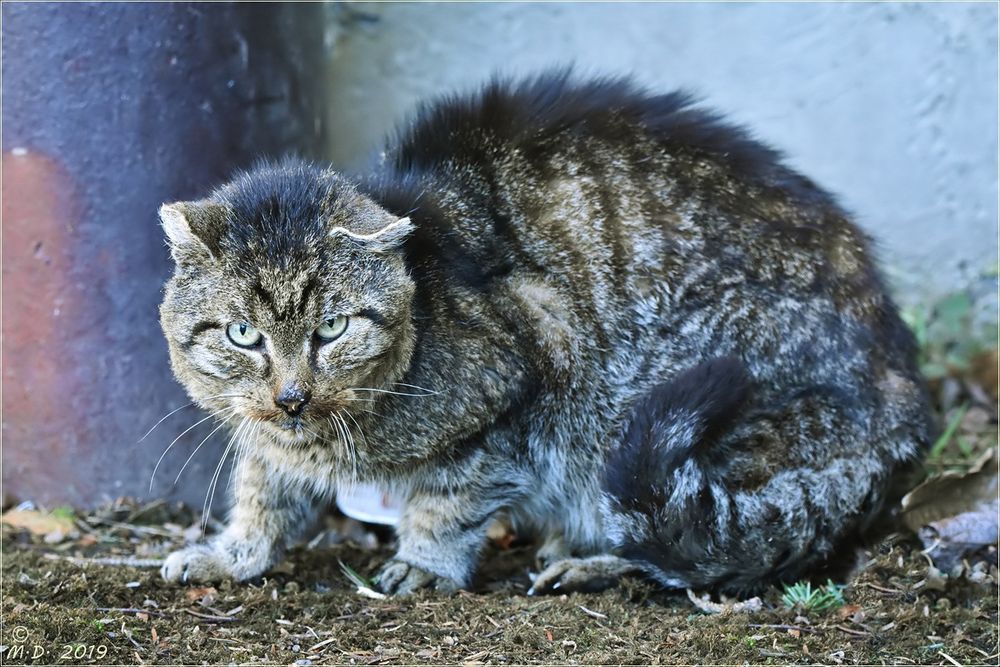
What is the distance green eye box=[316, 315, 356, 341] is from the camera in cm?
317

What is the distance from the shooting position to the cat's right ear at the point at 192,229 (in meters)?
3.11

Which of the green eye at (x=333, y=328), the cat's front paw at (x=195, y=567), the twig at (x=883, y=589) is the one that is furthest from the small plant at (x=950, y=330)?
the cat's front paw at (x=195, y=567)

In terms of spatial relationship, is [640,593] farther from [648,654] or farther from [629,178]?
[629,178]

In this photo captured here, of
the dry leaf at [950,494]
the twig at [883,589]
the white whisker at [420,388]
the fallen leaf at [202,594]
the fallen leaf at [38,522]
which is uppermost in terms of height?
the white whisker at [420,388]

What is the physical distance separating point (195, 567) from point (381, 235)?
132 centimetres

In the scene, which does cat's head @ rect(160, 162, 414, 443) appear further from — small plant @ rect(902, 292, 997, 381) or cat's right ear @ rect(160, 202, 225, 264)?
small plant @ rect(902, 292, 997, 381)

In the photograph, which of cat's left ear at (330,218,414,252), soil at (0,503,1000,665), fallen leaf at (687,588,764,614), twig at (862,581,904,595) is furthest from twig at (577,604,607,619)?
cat's left ear at (330,218,414,252)

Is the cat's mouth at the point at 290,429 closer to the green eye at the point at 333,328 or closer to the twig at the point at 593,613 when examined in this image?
the green eye at the point at 333,328

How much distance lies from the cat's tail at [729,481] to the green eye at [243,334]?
1.24 meters

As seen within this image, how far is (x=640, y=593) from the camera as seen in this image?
3486 millimetres

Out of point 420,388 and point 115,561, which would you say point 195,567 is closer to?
point 115,561

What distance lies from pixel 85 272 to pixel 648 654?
252cm

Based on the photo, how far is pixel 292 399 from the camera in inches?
120

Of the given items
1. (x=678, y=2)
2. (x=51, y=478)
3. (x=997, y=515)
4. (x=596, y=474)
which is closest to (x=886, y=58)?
(x=678, y=2)
